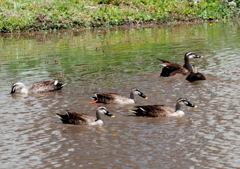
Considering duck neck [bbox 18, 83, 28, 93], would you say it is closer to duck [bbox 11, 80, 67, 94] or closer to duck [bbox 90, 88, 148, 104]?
duck [bbox 11, 80, 67, 94]

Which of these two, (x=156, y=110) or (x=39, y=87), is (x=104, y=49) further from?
(x=156, y=110)

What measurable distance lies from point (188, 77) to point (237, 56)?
4.58m

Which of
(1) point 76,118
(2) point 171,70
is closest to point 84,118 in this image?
(1) point 76,118

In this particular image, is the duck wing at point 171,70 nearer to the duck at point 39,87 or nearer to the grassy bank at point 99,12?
the duck at point 39,87

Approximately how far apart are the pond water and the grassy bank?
9.03 metres

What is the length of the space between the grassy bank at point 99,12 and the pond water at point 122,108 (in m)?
9.03

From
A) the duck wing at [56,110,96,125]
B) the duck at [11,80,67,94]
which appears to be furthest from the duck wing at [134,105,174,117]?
the duck at [11,80,67,94]

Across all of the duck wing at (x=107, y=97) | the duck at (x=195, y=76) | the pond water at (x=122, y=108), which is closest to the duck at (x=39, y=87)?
the pond water at (x=122, y=108)

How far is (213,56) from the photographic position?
830 inches

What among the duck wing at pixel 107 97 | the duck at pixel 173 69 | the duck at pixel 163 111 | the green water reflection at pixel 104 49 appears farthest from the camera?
the green water reflection at pixel 104 49

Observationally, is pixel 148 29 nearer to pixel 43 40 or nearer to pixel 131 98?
pixel 43 40

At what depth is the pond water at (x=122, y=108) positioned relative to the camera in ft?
30.8

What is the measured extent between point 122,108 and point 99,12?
26.2 m

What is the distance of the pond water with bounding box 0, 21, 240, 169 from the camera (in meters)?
9.40
